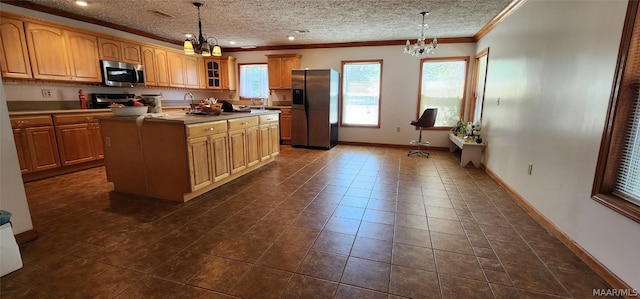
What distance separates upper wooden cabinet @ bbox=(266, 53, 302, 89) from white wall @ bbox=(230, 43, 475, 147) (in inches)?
10.4

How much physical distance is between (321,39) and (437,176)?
379 centimetres

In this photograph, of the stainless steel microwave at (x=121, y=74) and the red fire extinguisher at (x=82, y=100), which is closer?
the red fire extinguisher at (x=82, y=100)

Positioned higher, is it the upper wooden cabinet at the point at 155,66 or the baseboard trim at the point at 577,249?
the upper wooden cabinet at the point at 155,66

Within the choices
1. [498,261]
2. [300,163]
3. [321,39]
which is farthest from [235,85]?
[498,261]

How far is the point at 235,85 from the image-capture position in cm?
722

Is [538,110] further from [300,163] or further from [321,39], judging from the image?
[321,39]

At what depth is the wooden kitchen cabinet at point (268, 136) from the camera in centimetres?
431

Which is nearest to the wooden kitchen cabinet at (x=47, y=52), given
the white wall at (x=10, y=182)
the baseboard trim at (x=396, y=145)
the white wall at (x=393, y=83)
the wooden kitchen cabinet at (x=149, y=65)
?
the wooden kitchen cabinet at (x=149, y=65)

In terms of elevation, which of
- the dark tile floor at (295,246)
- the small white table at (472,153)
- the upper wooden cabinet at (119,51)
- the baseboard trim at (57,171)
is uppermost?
the upper wooden cabinet at (119,51)

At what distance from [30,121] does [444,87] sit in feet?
23.0

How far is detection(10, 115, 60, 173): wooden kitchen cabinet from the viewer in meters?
3.44

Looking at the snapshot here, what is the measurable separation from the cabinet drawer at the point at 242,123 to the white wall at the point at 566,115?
343cm

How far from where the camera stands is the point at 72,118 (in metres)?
3.95

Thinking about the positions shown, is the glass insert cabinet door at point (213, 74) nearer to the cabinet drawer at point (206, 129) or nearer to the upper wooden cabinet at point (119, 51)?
the upper wooden cabinet at point (119, 51)
